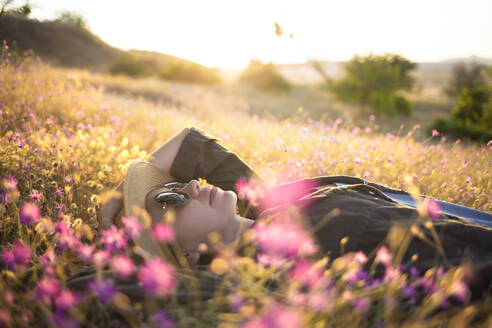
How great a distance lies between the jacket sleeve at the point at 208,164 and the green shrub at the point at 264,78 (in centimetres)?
2779

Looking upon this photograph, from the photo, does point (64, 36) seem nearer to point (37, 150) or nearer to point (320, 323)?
point (37, 150)

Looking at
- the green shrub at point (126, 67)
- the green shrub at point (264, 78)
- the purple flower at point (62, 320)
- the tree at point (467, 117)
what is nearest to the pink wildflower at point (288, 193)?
the purple flower at point (62, 320)

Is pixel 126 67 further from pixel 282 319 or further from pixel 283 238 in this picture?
pixel 282 319

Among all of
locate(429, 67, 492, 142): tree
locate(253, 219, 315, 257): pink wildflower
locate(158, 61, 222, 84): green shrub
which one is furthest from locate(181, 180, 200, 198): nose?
locate(158, 61, 222, 84): green shrub

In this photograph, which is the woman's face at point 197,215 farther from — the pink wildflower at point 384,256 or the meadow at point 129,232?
the pink wildflower at point 384,256

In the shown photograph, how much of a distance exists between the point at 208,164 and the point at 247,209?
1022 mm

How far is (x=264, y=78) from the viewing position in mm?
30328

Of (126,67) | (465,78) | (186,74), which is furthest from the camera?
(465,78)

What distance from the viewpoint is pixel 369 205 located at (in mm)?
1595

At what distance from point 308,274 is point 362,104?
76.3ft

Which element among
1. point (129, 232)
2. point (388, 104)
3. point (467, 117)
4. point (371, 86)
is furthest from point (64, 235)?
point (371, 86)

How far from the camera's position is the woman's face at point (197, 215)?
1680 millimetres

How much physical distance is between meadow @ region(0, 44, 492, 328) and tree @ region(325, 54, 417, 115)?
17.4 m

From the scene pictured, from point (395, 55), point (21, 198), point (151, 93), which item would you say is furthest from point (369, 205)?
point (395, 55)
